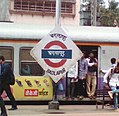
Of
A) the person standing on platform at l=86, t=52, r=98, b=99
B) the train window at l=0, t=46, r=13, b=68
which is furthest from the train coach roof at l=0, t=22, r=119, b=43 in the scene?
the person standing on platform at l=86, t=52, r=98, b=99

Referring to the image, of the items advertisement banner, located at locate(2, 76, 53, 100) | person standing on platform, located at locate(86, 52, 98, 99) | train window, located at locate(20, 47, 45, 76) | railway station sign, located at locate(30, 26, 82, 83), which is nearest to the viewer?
railway station sign, located at locate(30, 26, 82, 83)

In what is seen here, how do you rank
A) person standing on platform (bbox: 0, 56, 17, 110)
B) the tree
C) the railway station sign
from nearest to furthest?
person standing on platform (bbox: 0, 56, 17, 110)
the railway station sign
the tree

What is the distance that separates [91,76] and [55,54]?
269 centimetres

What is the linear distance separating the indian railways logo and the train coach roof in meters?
2.05

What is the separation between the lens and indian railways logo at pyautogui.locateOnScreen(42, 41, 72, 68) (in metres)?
16.1

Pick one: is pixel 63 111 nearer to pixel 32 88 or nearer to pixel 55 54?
pixel 55 54

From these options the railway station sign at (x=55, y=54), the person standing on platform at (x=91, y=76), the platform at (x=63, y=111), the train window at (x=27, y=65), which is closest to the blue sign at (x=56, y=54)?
the railway station sign at (x=55, y=54)

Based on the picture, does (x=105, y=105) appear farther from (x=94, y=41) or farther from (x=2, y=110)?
(x=2, y=110)

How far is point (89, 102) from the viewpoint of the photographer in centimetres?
1886

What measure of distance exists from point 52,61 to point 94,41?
2962 mm

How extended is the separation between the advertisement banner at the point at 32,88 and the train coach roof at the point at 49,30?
4.71ft

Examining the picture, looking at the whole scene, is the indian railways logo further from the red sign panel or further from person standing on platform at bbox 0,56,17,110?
the red sign panel

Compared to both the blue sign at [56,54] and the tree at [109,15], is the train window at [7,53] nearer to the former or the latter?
the blue sign at [56,54]

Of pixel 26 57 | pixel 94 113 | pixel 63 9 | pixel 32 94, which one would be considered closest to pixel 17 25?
pixel 26 57
